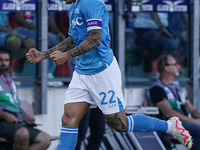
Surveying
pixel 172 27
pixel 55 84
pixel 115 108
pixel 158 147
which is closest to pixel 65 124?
pixel 115 108

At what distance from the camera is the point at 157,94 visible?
627 centimetres

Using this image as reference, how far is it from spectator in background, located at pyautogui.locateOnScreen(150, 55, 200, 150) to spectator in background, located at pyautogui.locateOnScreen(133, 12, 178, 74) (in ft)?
1.95

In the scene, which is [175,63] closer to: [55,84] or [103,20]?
[55,84]

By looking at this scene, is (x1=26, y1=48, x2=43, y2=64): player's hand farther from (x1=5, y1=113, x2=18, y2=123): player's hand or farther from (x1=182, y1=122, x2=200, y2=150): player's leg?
(x1=182, y1=122, x2=200, y2=150): player's leg

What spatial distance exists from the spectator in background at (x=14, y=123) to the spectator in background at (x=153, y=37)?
250cm

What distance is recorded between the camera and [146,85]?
23.6ft

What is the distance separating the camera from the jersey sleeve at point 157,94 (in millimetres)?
6242

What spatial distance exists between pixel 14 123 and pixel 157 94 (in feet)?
6.97

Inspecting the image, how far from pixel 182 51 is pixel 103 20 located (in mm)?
3789

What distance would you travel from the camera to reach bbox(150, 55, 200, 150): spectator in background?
5.93 m

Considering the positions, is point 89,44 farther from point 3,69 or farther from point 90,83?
point 3,69

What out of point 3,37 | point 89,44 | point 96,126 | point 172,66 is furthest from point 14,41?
point 89,44

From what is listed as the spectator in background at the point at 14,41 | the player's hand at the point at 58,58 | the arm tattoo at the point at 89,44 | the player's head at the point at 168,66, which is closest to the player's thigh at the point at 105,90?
the arm tattoo at the point at 89,44

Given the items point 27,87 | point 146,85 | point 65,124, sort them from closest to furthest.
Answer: point 65,124 < point 27,87 < point 146,85
